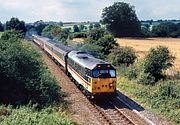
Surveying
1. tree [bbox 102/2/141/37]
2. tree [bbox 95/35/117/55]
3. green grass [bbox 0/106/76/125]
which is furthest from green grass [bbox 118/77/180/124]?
tree [bbox 102/2/141/37]

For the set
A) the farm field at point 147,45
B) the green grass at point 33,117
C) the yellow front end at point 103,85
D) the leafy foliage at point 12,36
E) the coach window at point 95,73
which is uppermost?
the leafy foliage at point 12,36

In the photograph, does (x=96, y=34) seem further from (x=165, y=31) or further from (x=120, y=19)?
(x=165, y=31)

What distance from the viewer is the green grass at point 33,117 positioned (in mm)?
19231

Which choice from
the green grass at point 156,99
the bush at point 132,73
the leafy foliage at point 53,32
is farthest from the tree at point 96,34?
the leafy foliage at point 53,32

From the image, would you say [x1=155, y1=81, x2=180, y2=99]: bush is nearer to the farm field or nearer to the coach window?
the coach window

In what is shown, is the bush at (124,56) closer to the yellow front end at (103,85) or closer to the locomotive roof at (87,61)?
the locomotive roof at (87,61)

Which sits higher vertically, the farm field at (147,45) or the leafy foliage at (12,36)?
the leafy foliage at (12,36)

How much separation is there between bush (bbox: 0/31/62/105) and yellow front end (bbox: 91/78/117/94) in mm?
2801

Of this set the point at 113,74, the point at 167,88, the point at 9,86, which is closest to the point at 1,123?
the point at 9,86

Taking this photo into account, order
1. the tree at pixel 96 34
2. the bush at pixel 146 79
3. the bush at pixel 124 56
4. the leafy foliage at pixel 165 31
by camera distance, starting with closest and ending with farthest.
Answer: the bush at pixel 146 79
the bush at pixel 124 56
the tree at pixel 96 34
the leafy foliage at pixel 165 31

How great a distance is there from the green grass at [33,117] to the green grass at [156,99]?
19.9ft

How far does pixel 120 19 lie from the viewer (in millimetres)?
115875

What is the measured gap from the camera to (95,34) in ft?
204

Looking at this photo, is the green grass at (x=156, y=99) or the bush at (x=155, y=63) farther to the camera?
the bush at (x=155, y=63)
